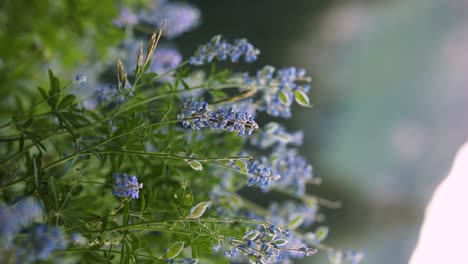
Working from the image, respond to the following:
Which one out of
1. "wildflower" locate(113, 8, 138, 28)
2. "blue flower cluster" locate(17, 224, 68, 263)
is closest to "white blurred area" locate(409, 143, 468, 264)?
"wildflower" locate(113, 8, 138, 28)

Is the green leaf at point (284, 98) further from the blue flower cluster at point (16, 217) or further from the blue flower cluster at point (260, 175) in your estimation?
the blue flower cluster at point (16, 217)

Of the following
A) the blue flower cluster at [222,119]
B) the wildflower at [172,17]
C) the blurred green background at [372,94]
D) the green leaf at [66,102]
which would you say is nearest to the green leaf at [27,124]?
the green leaf at [66,102]

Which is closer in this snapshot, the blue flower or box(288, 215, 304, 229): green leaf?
box(288, 215, 304, 229): green leaf

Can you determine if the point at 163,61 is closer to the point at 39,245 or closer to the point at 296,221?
the point at 296,221

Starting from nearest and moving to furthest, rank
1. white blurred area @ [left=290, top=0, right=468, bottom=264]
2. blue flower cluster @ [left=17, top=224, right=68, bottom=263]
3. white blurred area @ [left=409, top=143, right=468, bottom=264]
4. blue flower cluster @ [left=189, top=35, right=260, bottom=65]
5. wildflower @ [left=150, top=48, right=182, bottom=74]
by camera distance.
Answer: blue flower cluster @ [left=17, top=224, right=68, bottom=263], blue flower cluster @ [left=189, top=35, right=260, bottom=65], wildflower @ [left=150, top=48, right=182, bottom=74], white blurred area @ [left=409, top=143, right=468, bottom=264], white blurred area @ [left=290, top=0, right=468, bottom=264]

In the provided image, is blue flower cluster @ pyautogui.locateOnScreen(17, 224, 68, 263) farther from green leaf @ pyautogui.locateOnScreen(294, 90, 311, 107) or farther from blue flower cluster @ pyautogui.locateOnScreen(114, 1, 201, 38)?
blue flower cluster @ pyautogui.locateOnScreen(114, 1, 201, 38)
